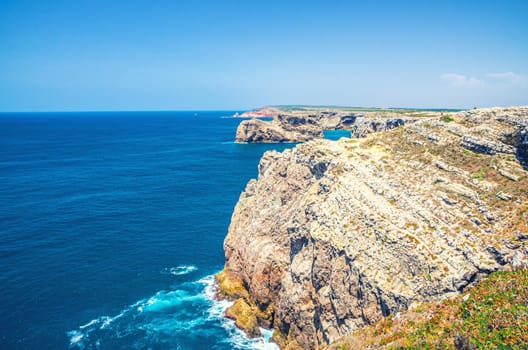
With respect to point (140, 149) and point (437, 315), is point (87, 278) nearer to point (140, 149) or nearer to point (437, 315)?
point (437, 315)

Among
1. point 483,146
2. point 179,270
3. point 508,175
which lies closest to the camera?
point 508,175

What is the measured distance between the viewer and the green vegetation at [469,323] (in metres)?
19.8

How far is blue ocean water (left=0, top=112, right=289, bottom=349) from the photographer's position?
4294cm

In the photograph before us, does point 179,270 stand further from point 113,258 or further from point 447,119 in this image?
point 447,119

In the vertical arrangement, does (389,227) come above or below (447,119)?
below

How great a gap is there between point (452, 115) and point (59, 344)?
189ft

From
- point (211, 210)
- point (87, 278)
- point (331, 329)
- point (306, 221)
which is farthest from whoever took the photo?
point (211, 210)

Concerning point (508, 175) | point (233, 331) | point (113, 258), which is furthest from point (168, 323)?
point (508, 175)

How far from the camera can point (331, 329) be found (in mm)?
33312

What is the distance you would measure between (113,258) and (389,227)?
49514mm

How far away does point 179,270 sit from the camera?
58.0m

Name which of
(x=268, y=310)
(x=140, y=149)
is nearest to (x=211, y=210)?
(x=268, y=310)

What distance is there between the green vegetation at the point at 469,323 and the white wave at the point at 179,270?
3605cm

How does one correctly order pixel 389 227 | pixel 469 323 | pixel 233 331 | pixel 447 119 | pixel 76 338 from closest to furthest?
pixel 469 323, pixel 389 227, pixel 76 338, pixel 447 119, pixel 233 331
